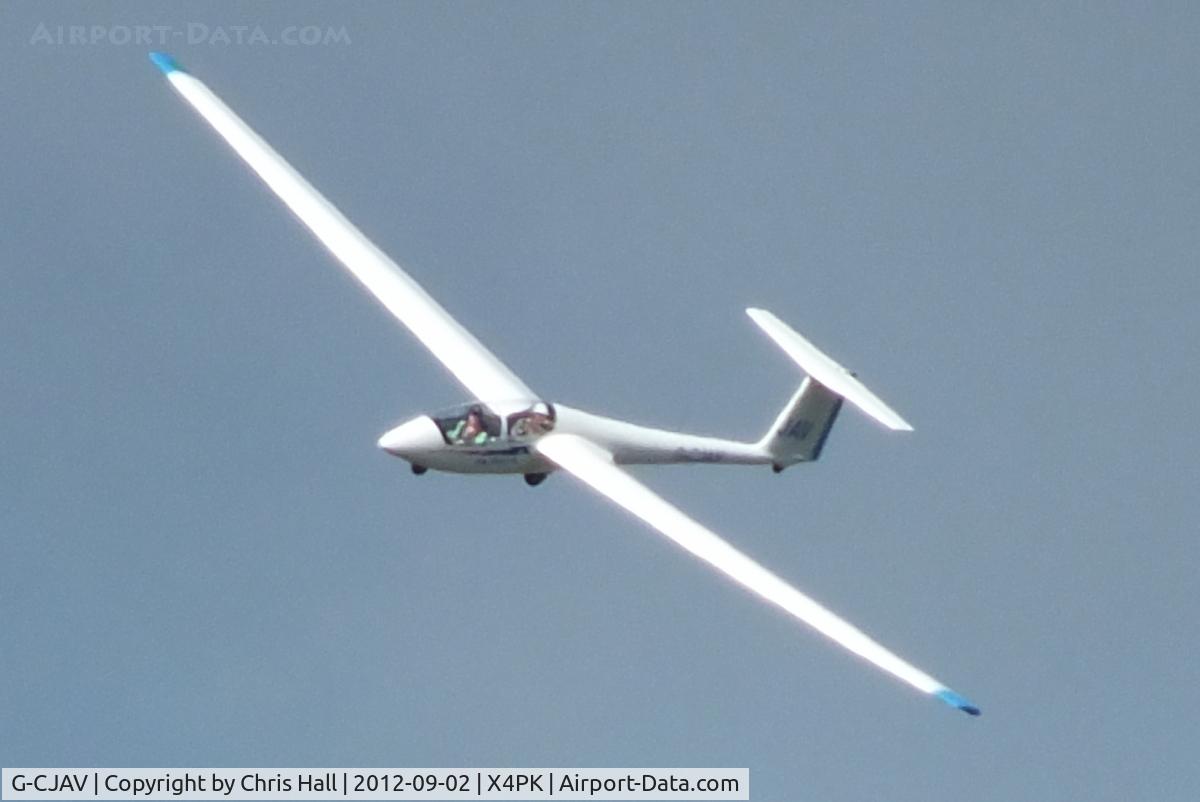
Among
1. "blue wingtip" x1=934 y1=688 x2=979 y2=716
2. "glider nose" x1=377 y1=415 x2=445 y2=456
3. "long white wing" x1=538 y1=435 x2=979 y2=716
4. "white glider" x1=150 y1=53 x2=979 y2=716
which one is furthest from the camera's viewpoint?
"glider nose" x1=377 y1=415 x2=445 y2=456

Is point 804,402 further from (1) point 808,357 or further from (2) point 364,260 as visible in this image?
(2) point 364,260

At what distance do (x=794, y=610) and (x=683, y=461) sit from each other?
9.76 m

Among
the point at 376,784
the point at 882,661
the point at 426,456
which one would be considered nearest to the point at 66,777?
the point at 376,784

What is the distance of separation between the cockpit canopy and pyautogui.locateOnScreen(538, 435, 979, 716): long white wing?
527mm

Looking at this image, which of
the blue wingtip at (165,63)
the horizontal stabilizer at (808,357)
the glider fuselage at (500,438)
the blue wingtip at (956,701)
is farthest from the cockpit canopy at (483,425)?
the blue wingtip at (165,63)

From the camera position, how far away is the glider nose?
52312mm

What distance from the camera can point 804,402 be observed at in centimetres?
5859

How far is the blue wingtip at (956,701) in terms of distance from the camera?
42.8 meters

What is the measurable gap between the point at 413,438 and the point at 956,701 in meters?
14.9

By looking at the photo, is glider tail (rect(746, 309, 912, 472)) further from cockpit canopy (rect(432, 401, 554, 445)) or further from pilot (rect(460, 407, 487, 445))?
pilot (rect(460, 407, 487, 445))

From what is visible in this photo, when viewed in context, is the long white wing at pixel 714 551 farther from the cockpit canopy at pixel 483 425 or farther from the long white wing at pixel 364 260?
the long white wing at pixel 364 260

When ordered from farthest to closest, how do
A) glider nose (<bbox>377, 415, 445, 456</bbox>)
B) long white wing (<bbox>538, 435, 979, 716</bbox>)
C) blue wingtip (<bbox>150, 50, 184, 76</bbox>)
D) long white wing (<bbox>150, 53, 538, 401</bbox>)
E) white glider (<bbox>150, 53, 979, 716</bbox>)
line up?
blue wingtip (<bbox>150, 50, 184, 76</bbox>), long white wing (<bbox>150, 53, 538, 401</bbox>), glider nose (<bbox>377, 415, 445, 456</bbox>), white glider (<bbox>150, 53, 979, 716</bbox>), long white wing (<bbox>538, 435, 979, 716</bbox>)

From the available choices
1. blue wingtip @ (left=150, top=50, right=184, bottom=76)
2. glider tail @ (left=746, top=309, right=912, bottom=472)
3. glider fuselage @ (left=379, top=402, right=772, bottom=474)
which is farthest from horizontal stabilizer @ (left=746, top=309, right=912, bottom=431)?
blue wingtip @ (left=150, top=50, right=184, bottom=76)

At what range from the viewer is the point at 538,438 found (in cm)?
5359
